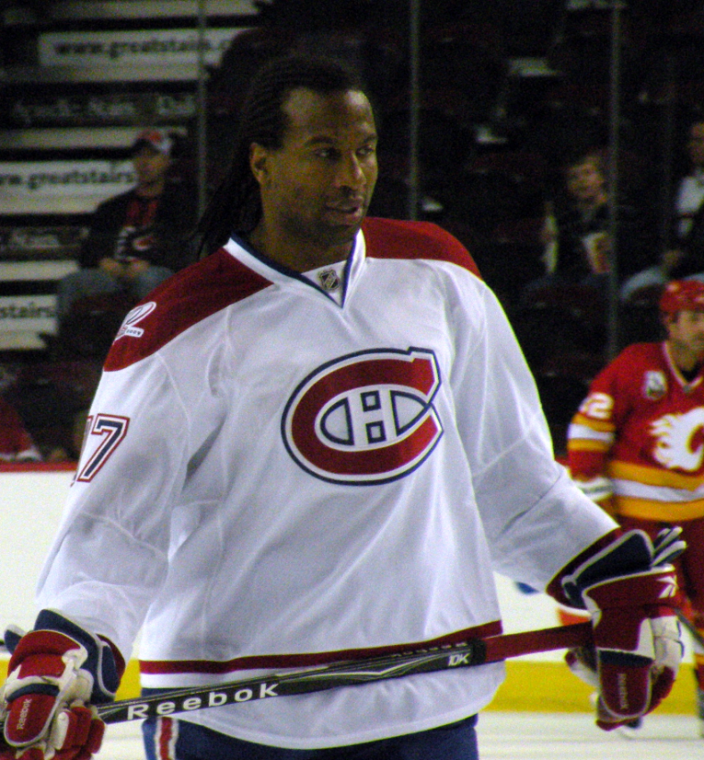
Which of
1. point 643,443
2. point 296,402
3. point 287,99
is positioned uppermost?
point 287,99

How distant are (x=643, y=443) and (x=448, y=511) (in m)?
2.35

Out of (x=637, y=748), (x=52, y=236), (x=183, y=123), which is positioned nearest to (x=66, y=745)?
(x=637, y=748)

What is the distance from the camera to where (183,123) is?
5.38 meters

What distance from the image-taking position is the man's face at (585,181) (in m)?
4.21

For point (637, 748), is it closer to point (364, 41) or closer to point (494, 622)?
point (494, 622)

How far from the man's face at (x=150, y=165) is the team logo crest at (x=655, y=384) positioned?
2.01 m

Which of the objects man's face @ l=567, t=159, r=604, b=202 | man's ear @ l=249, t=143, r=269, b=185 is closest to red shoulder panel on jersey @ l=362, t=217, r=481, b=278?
man's ear @ l=249, t=143, r=269, b=185

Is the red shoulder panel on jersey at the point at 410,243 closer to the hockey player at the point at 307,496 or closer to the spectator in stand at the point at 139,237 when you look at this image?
the hockey player at the point at 307,496

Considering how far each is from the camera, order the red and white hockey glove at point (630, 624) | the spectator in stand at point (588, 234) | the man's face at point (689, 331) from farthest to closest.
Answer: the spectator in stand at point (588, 234) → the man's face at point (689, 331) → the red and white hockey glove at point (630, 624)

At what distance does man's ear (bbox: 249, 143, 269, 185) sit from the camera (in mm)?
1195

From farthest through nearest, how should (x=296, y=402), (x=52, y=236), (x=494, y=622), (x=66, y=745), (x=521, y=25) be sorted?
(x=521, y=25) < (x=52, y=236) < (x=494, y=622) < (x=296, y=402) < (x=66, y=745)

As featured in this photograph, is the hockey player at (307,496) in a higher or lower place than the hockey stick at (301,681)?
higher

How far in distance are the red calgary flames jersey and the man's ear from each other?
2319 mm

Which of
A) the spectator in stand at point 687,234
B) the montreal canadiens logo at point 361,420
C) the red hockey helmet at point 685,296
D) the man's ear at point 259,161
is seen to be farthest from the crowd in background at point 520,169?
the montreal canadiens logo at point 361,420
